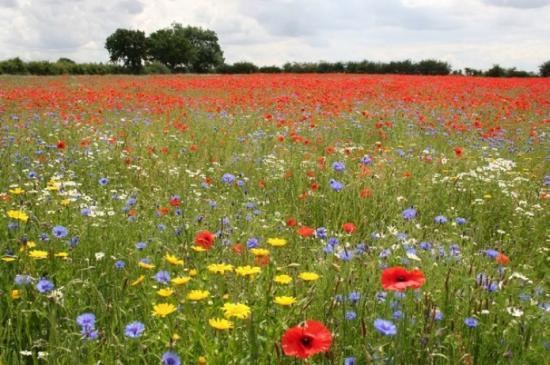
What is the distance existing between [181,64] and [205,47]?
12.5 metres

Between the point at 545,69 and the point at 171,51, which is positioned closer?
the point at 545,69

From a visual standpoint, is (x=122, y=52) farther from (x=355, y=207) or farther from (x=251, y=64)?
(x=355, y=207)

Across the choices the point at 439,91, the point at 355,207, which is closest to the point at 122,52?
the point at 439,91

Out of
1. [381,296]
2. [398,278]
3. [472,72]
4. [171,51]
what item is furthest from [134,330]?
[171,51]

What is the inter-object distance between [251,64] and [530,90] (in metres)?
29.2

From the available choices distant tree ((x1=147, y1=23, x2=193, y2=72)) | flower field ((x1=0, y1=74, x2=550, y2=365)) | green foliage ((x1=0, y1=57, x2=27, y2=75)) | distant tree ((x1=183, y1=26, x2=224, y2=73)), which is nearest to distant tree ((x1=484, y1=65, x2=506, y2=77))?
flower field ((x1=0, y1=74, x2=550, y2=365))

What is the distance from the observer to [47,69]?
37219mm

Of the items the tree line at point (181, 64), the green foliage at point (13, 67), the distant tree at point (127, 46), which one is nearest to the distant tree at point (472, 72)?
the tree line at point (181, 64)

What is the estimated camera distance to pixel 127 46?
208 ft

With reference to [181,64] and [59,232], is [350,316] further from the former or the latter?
[181,64]

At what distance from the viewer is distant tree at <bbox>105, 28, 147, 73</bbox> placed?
207ft

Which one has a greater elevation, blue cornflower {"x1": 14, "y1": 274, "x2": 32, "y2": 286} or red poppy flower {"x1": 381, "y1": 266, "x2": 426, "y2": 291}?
red poppy flower {"x1": 381, "y1": 266, "x2": 426, "y2": 291}

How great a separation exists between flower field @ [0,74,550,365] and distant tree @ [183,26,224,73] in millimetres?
60179

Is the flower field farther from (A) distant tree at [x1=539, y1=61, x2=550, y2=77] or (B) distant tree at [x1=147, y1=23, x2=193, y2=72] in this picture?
(B) distant tree at [x1=147, y1=23, x2=193, y2=72]
